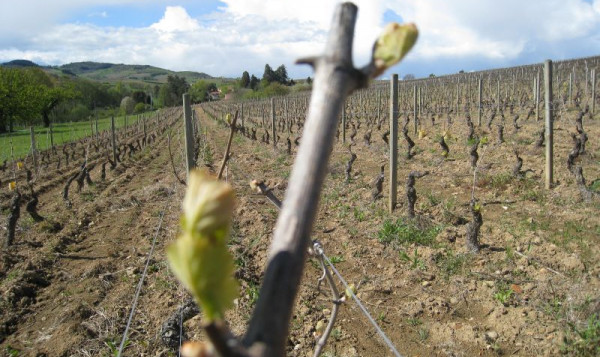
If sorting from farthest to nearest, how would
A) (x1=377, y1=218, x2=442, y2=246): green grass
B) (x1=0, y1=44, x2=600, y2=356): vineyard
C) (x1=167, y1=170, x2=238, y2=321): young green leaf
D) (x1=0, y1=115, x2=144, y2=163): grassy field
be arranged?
(x1=0, y1=115, x2=144, y2=163): grassy field, (x1=377, y1=218, x2=442, y2=246): green grass, (x1=0, y1=44, x2=600, y2=356): vineyard, (x1=167, y1=170, x2=238, y2=321): young green leaf

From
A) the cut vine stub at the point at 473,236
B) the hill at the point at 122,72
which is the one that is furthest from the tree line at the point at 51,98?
the hill at the point at 122,72

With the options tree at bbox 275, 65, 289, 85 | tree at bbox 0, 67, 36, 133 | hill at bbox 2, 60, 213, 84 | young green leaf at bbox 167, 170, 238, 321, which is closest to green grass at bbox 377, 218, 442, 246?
young green leaf at bbox 167, 170, 238, 321

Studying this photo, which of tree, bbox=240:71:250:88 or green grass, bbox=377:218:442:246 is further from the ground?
tree, bbox=240:71:250:88

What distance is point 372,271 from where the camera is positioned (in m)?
4.93

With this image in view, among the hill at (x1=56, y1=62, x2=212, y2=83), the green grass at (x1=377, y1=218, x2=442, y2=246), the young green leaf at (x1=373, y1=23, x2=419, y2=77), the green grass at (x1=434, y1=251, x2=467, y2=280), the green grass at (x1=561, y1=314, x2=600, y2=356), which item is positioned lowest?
the green grass at (x1=561, y1=314, x2=600, y2=356)

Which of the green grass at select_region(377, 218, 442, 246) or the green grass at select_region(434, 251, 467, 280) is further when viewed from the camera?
the green grass at select_region(377, 218, 442, 246)

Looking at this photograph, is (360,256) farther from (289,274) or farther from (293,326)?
(289,274)

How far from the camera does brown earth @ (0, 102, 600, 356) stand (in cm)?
376

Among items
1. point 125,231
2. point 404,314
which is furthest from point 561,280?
point 125,231

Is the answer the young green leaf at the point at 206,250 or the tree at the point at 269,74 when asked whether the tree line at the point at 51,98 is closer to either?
the tree at the point at 269,74

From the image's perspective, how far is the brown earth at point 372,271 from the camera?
376 cm

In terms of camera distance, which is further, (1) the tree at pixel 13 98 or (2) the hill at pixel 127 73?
(2) the hill at pixel 127 73

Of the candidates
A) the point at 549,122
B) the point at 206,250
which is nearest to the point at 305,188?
the point at 206,250

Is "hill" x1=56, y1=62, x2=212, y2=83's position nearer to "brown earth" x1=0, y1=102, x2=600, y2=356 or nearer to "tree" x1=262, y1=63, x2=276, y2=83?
"tree" x1=262, y1=63, x2=276, y2=83
